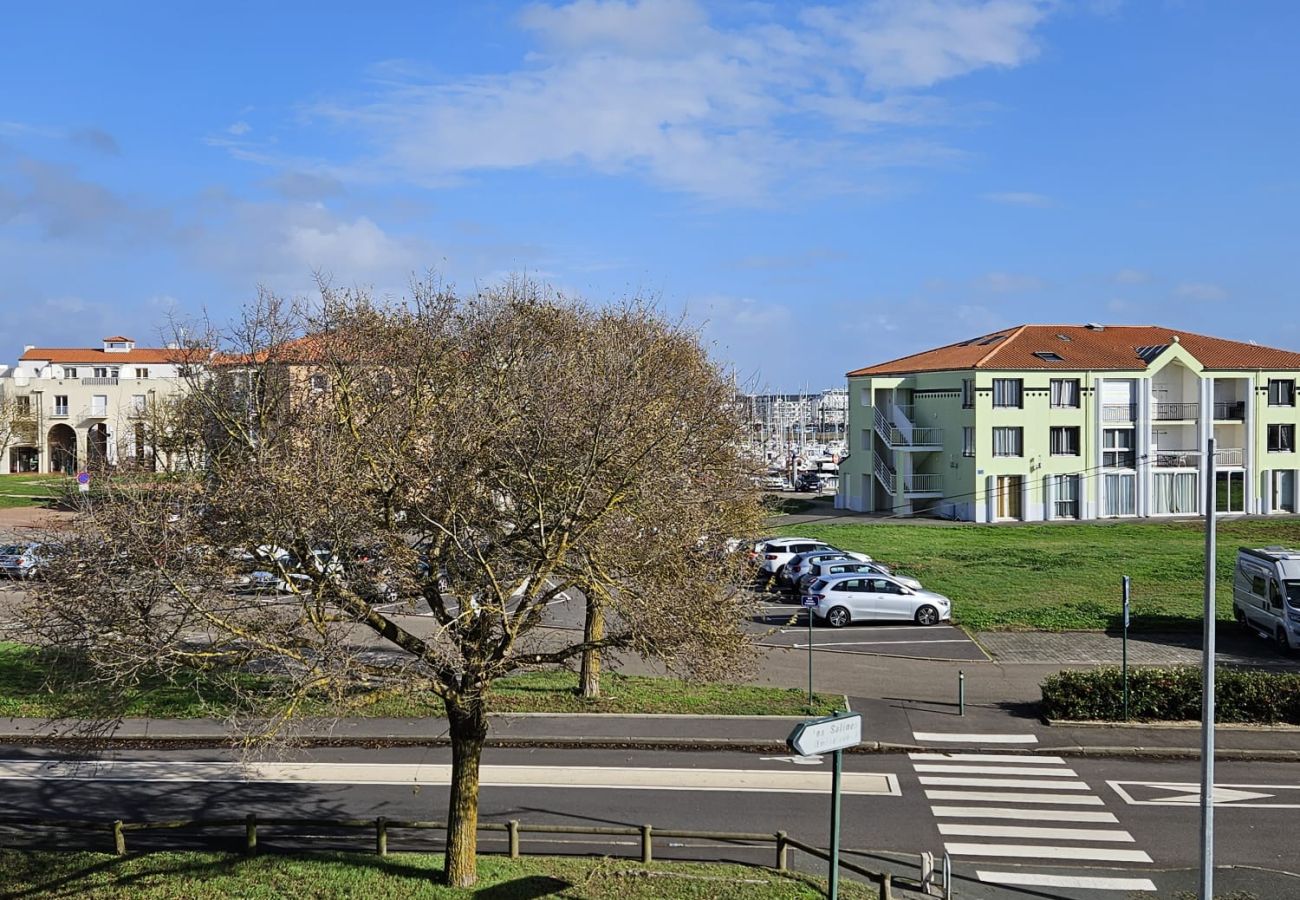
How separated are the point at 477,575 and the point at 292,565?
2.12 metres

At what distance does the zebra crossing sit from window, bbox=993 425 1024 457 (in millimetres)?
36805

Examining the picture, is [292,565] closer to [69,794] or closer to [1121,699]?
[69,794]

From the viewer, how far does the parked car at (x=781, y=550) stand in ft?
126

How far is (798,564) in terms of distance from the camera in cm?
3628

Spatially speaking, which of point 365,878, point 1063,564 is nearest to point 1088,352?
point 1063,564

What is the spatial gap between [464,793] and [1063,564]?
104 feet

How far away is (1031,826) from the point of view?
16062mm

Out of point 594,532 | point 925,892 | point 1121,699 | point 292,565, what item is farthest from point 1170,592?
point 292,565

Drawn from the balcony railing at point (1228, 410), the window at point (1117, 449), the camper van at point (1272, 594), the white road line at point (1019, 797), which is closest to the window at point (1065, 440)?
the window at point (1117, 449)

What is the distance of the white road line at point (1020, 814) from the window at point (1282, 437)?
4886 cm

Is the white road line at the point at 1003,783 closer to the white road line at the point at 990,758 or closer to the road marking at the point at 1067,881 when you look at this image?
the white road line at the point at 990,758

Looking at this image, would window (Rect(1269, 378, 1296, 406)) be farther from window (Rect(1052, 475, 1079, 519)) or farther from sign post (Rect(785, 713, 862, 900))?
sign post (Rect(785, 713, 862, 900))

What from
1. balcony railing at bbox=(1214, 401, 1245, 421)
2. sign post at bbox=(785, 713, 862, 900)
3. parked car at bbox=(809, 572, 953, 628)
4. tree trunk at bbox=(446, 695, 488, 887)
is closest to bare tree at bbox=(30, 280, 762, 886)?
tree trunk at bbox=(446, 695, 488, 887)

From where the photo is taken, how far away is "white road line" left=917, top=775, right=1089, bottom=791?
17.8 meters
